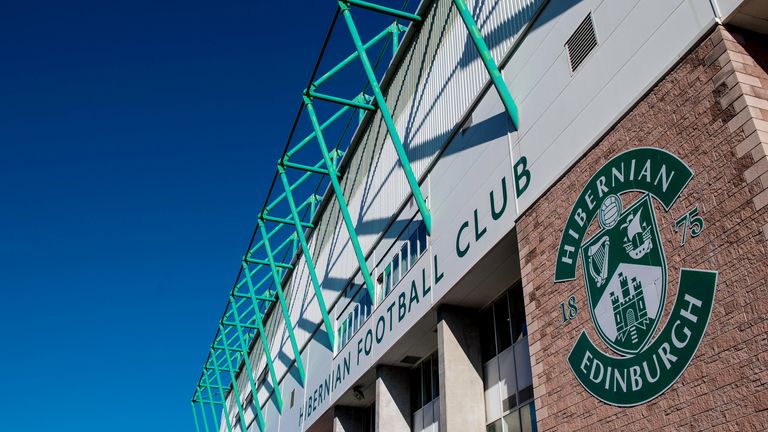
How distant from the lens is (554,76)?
461 inches

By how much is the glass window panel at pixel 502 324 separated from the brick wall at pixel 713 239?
4.21 m

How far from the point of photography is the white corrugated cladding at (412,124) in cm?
1525

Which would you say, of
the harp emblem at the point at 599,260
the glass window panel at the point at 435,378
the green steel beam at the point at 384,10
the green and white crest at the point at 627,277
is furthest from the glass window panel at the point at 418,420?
the green steel beam at the point at 384,10

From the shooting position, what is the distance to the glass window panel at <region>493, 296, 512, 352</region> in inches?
562

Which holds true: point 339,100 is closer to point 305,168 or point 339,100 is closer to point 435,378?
point 305,168

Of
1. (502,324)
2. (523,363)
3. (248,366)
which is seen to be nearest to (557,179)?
(523,363)

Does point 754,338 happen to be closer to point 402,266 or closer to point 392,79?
point 402,266

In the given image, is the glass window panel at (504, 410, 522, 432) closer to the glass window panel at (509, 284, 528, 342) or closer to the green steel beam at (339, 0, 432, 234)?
the glass window panel at (509, 284, 528, 342)

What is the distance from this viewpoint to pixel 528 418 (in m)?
12.8

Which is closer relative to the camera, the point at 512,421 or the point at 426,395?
the point at 512,421

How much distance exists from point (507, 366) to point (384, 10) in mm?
11556

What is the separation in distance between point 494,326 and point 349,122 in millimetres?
13711

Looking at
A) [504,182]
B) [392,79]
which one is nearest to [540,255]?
[504,182]

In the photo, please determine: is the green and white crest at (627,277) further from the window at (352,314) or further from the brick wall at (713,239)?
the window at (352,314)
